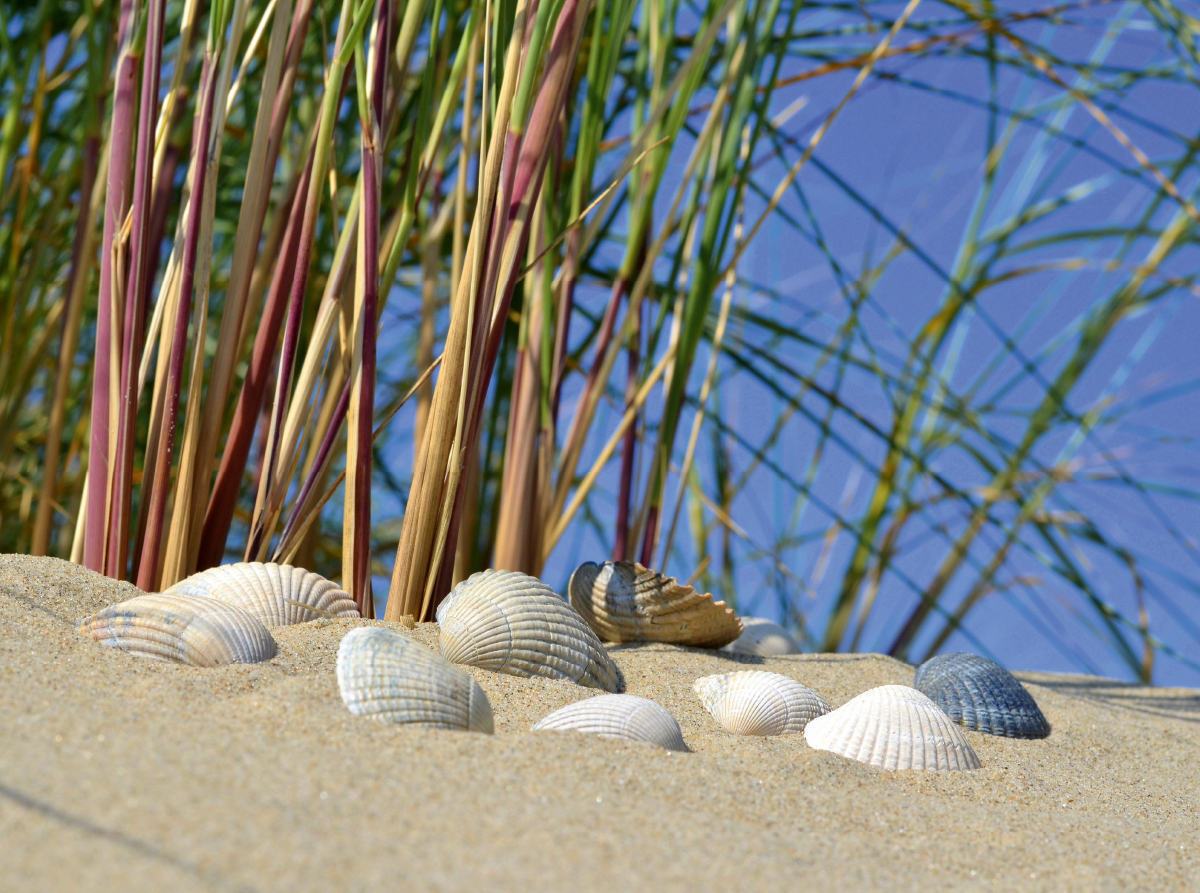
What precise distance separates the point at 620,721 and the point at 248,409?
0.62m

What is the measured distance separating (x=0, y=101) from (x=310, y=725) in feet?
6.57

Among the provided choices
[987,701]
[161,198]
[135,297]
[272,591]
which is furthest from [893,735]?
[161,198]

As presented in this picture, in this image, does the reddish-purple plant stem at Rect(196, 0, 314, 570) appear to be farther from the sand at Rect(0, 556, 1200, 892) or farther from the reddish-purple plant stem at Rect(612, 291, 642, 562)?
the reddish-purple plant stem at Rect(612, 291, 642, 562)

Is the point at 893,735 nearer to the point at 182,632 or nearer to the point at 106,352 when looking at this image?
the point at 182,632

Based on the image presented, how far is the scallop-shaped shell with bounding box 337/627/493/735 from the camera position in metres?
0.86

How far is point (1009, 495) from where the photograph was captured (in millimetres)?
2205

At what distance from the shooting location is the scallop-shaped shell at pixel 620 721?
3.03ft

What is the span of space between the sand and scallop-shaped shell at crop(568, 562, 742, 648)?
0.79ft

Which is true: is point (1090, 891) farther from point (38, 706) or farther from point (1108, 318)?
point (1108, 318)

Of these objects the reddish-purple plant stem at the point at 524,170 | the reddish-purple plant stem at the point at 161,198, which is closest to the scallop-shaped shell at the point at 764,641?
the reddish-purple plant stem at the point at 524,170

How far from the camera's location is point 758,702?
115 centimetres

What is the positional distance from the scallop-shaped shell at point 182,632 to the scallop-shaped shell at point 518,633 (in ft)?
0.65

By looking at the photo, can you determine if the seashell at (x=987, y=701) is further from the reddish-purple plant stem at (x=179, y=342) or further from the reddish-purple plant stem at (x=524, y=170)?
the reddish-purple plant stem at (x=179, y=342)

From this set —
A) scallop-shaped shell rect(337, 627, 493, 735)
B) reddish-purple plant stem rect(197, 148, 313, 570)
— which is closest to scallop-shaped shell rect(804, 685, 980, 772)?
scallop-shaped shell rect(337, 627, 493, 735)
